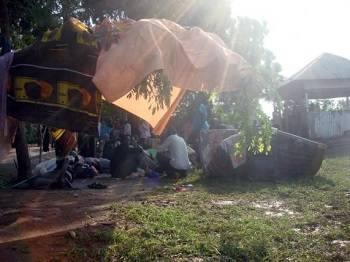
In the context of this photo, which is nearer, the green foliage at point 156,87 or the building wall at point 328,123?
the green foliage at point 156,87

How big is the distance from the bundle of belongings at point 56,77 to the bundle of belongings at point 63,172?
3939 millimetres

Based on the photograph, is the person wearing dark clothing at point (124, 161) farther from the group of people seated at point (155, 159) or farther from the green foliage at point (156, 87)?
the green foliage at point (156, 87)

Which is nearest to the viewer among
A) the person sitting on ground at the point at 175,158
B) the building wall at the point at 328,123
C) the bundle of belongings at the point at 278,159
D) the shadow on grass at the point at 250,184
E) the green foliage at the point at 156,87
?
the green foliage at the point at 156,87

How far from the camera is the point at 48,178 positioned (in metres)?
9.27

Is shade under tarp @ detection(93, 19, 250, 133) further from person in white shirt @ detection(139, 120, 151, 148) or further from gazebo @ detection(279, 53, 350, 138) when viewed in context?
gazebo @ detection(279, 53, 350, 138)

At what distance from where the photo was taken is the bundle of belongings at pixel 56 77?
5.18 meters

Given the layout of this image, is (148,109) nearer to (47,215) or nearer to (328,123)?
(47,215)

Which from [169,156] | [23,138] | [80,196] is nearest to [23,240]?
[80,196]

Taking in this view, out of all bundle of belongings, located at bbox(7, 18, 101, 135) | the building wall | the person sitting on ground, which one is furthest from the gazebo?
bundle of belongings, located at bbox(7, 18, 101, 135)

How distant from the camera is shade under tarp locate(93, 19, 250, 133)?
4719mm

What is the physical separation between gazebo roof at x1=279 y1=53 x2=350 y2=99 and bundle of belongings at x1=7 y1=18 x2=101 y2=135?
1569 cm

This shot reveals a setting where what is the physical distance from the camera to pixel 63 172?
9.24m

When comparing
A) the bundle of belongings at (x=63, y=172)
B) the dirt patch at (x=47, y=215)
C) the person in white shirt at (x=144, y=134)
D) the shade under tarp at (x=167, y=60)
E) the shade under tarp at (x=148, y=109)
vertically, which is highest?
the shade under tarp at (x=167, y=60)

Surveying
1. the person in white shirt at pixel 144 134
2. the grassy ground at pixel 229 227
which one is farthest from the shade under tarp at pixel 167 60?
the person in white shirt at pixel 144 134
